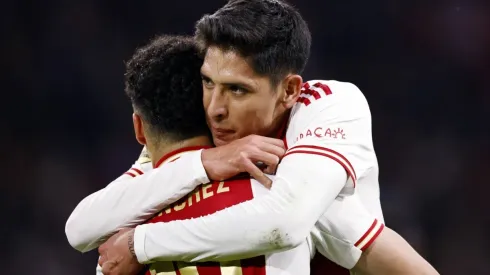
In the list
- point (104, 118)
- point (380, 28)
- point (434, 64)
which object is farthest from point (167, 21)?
point (434, 64)

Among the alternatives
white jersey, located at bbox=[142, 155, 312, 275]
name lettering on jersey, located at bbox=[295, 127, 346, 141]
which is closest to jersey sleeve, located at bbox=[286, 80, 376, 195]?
name lettering on jersey, located at bbox=[295, 127, 346, 141]

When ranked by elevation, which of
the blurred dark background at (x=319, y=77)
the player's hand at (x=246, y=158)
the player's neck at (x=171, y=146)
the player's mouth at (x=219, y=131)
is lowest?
the blurred dark background at (x=319, y=77)

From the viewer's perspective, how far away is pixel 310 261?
5.60ft

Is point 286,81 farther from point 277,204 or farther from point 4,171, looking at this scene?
point 4,171

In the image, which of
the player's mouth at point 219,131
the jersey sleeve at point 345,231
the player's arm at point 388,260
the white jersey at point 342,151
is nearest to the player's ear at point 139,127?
the player's mouth at point 219,131

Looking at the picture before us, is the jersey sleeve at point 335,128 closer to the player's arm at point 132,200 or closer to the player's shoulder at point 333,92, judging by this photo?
the player's shoulder at point 333,92

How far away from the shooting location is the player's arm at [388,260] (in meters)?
1.65

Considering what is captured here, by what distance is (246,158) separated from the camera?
1.55m

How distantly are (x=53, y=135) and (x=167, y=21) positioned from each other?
85 centimetres

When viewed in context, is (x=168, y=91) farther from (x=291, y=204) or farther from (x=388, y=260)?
(x=388, y=260)

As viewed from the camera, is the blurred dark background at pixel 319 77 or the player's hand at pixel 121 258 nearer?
the player's hand at pixel 121 258

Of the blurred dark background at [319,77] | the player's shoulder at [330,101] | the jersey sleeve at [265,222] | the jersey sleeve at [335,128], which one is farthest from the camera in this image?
the blurred dark background at [319,77]

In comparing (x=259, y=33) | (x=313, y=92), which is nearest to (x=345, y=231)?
(x=313, y=92)

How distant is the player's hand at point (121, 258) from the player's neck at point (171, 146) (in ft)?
0.55
